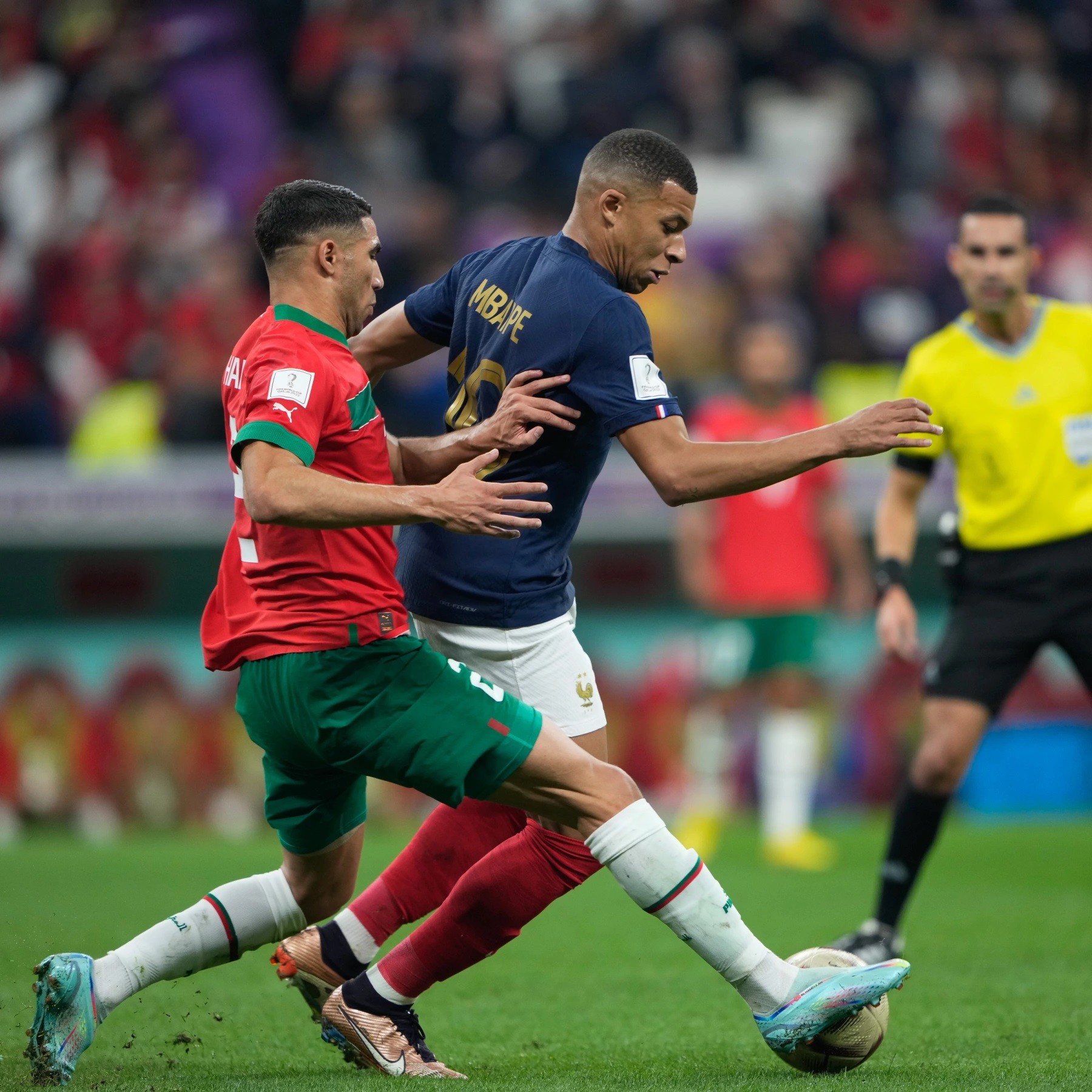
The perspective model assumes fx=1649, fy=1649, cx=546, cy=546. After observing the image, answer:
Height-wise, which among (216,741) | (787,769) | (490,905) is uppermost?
(490,905)

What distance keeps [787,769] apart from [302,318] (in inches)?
217

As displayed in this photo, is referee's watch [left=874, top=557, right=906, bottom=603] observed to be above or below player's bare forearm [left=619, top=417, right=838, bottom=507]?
below

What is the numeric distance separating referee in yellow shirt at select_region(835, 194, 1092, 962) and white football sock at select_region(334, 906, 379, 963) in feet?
6.13

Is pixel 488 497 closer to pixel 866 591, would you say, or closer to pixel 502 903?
pixel 502 903

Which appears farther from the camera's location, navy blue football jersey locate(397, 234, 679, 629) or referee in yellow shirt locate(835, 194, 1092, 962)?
referee in yellow shirt locate(835, 194, 1092, 962)

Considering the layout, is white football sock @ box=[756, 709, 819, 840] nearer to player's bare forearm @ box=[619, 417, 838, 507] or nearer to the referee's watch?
the referee's watch

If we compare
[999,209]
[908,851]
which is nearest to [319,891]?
[908,851]

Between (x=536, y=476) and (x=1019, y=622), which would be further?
(x=1019, y=622)

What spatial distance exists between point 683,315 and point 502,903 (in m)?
8.48

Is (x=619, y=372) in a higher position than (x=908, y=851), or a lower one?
higher

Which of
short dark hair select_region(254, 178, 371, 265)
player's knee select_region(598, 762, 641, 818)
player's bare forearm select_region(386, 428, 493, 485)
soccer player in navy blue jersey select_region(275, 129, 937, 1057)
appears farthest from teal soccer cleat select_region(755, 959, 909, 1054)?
short dark hair select_region(254, 178, 371, 265)

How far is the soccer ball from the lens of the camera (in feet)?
12.6

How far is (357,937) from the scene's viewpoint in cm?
434

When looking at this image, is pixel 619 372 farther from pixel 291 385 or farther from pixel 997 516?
pixel 997 516
